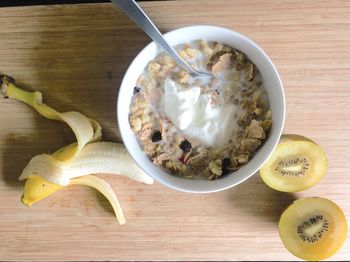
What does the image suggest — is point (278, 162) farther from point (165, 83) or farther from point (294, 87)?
point (165, 83)

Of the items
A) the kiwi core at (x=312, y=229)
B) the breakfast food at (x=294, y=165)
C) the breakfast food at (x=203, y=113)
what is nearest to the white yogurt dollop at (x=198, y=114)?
the breakfast food at (x=203, y=113)

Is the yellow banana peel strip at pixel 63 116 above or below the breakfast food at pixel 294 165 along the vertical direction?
above

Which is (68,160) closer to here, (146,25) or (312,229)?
(146,25)

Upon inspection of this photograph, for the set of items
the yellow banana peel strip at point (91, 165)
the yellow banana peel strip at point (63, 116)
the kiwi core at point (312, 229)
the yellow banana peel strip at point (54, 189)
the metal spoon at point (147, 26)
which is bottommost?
the kiwi core at point (312, 229)

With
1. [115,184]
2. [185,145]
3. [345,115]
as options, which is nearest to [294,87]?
[345,115]

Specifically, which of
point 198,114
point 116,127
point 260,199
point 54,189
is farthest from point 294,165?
point 54,189

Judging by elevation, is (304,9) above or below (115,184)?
above

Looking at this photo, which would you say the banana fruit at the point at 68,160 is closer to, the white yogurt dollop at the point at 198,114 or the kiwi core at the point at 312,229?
the white yogurt dollop at the point at 198,114
